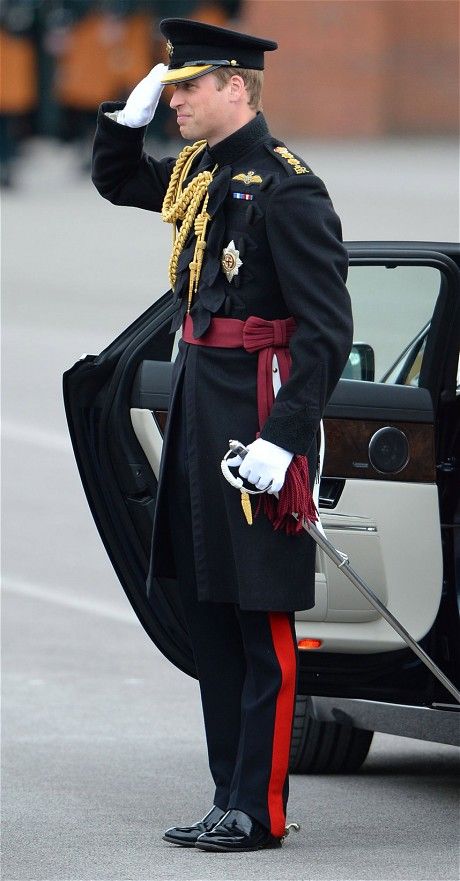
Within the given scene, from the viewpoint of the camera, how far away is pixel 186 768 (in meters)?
5.65

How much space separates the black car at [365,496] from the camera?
487cm

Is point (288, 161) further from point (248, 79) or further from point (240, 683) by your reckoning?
point (240, 683)

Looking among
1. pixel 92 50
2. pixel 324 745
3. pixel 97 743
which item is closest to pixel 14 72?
pixel 92 50

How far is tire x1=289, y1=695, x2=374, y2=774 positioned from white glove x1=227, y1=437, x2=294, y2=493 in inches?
54.3

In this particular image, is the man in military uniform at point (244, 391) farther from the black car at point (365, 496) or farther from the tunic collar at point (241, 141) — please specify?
the black car at point (365, 496)

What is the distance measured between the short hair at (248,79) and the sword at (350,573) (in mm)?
784

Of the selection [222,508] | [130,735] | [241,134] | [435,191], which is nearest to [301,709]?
[130,735]

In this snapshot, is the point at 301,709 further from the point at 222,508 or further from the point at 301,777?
the point at 222,508

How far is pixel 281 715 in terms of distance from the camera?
458 cm

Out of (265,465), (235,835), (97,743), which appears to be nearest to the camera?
(265,465)

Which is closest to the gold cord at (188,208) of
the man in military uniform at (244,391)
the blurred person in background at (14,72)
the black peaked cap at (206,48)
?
the man in military uniform at (244,391)

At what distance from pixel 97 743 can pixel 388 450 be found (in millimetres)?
1564

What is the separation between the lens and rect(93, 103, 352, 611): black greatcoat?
170 inches

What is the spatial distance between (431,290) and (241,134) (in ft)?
2.95
